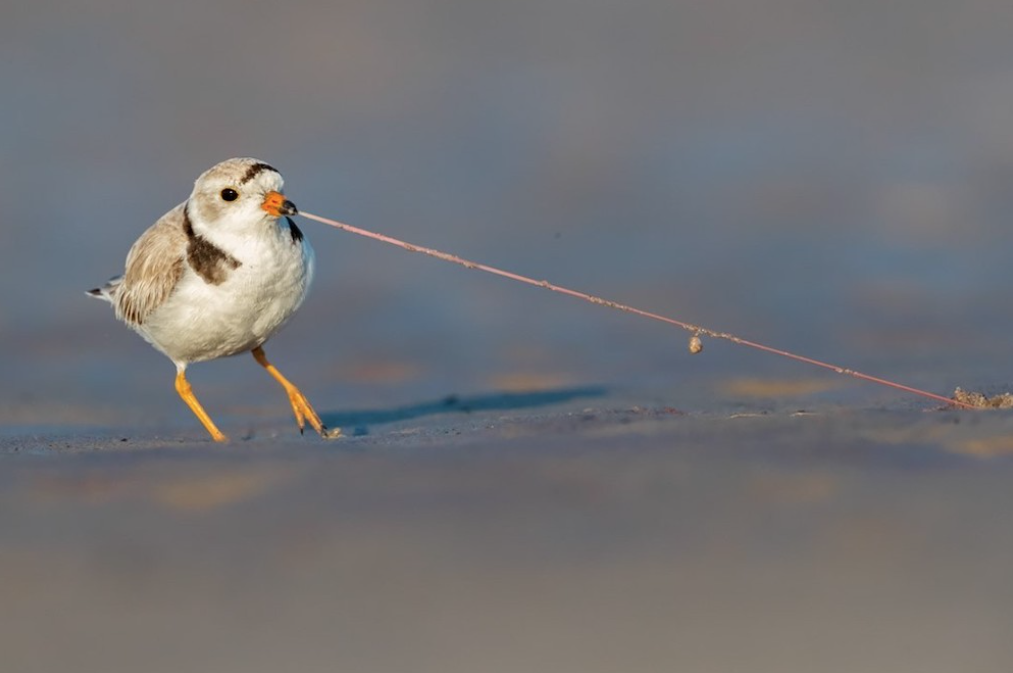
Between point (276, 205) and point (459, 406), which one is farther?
point (459, 406)

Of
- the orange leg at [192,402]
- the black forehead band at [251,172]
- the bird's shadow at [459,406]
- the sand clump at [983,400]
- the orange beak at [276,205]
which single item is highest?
the black forehead band at [251,172]

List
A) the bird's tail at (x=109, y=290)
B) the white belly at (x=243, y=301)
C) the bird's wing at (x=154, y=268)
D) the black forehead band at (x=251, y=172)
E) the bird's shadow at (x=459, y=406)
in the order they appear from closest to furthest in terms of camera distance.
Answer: the black forehead band at (x=251, y=172), the white belly at (x=243, y=301), the bird's wing at (x=154, y=268), the bird's tail at (x=109, y=290), the bird's shadow at (x=459, y=406)

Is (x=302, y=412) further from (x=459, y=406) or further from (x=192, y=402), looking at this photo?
(x=459, y=406)

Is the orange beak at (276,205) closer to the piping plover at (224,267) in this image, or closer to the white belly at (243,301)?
the piping plover at (224,267)

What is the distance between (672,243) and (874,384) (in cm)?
336

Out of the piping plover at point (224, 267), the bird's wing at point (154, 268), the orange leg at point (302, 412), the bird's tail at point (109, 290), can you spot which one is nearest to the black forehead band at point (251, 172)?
the piping plover at point (224, 267)

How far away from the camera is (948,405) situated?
833 cm

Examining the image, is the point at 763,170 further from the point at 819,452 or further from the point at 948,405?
the point at 819,452

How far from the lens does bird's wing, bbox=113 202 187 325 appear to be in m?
8.70

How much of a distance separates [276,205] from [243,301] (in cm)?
55

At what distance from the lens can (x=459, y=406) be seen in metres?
10.4

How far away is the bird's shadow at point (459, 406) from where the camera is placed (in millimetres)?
10070

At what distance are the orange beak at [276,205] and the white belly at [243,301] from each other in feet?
0.61

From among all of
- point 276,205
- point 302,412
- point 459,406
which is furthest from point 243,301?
point 459,406
